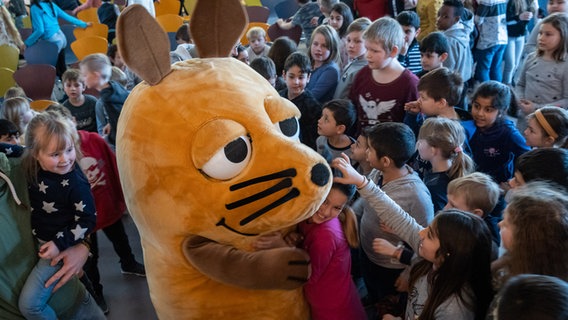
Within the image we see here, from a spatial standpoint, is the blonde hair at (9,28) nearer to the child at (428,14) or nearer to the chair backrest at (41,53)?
the chair backrest at (41,53)

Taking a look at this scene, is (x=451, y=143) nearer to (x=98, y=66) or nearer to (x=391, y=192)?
(x=391, y=192)

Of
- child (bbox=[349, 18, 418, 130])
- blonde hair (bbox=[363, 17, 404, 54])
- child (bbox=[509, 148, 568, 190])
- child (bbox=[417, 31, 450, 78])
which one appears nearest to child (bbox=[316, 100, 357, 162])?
child (bbox=[349, 18, 418, 130])

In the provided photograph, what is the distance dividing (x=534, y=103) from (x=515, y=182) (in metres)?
1.34

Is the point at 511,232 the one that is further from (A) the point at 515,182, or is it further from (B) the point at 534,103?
(B) the point at 534,103

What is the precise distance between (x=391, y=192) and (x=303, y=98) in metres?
1.19

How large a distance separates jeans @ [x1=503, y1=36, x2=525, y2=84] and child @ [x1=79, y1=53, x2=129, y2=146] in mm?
3589

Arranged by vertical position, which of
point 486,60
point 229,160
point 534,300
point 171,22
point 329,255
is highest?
point 229,160

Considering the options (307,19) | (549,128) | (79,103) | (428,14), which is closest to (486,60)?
(428,14)

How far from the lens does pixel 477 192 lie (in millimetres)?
1908

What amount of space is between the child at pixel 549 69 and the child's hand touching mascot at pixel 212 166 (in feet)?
6.76

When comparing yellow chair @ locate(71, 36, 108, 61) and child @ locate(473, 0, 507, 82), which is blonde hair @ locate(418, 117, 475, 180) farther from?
yellow chair @ locate(71, 36, 108, 61)

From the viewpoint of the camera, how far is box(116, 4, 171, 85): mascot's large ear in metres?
1.42

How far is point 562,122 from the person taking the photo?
2266mm

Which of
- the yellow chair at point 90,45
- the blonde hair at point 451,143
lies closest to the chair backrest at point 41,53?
the yellow chair at point 90,45
